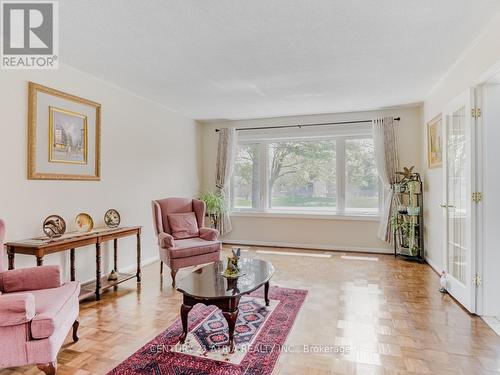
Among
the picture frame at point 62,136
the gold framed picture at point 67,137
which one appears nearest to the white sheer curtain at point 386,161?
the picture frame at point 62,136

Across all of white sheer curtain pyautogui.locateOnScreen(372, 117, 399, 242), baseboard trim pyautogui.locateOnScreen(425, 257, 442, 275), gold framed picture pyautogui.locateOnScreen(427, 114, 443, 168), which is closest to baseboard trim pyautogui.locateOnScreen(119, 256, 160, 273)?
white sheer curtain pyautogui.locateOnScreen(372, 117, 399, 242)

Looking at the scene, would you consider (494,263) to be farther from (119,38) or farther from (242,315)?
(119,38)

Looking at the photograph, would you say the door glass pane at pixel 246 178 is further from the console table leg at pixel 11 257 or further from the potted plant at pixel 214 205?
the console table leg at pixel 11 257

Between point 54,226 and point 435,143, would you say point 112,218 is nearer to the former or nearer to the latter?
point 54,226

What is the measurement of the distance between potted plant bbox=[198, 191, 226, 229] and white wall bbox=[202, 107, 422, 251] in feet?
1.12

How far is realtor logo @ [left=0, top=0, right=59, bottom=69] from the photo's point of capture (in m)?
2.28

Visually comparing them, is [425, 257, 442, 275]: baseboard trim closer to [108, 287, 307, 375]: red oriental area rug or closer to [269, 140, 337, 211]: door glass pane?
[269, 140, 337, 211]: door glass pane

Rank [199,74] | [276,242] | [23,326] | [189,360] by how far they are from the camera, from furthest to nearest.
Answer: [276,242] → [199,74] → [189,360] → [23,326]

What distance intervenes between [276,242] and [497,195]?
149 inches

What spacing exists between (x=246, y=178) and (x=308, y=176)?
1.27 m

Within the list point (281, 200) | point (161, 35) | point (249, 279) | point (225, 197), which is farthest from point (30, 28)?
point (281, 200)

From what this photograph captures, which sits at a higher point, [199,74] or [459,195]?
[199,74]

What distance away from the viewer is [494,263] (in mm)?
2727

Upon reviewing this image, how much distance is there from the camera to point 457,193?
318cm
